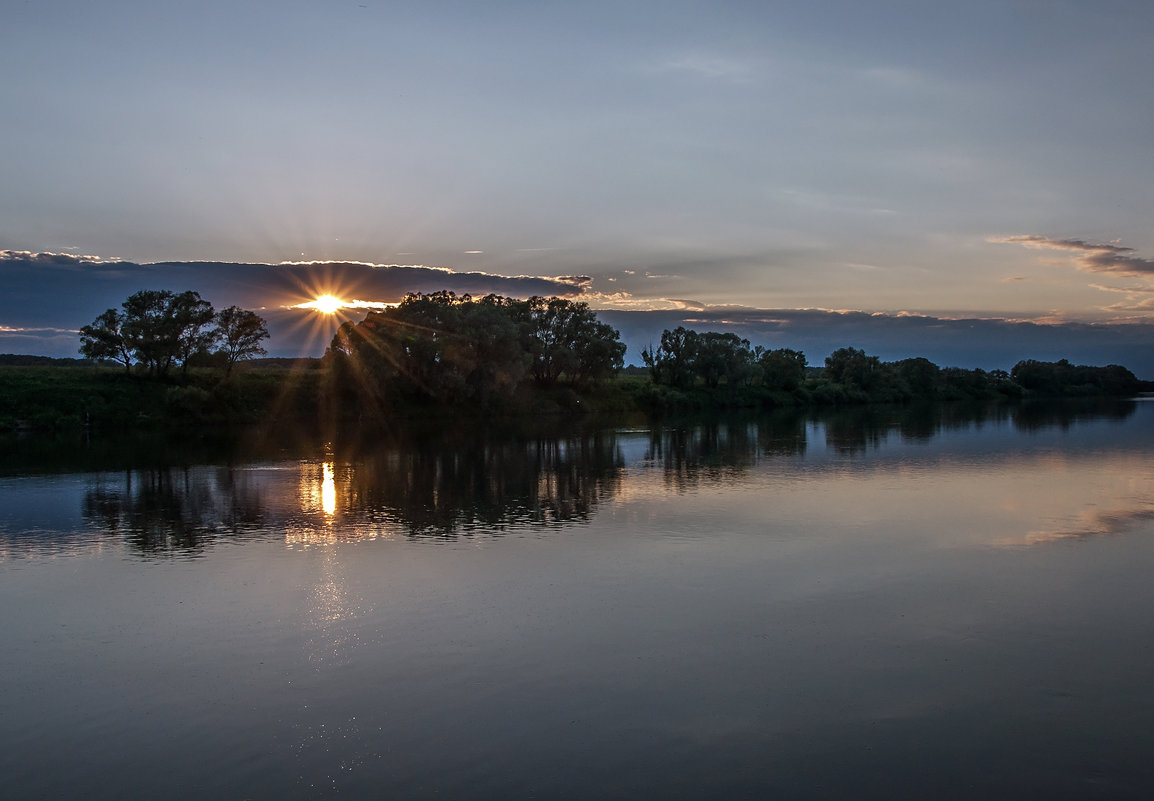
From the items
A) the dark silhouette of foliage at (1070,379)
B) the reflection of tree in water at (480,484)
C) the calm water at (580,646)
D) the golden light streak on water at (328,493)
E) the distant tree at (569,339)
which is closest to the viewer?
the calm water at (580,646)

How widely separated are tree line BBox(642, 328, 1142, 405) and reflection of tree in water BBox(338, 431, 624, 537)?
52608 millimetres

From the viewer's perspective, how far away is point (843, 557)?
63.8 ft

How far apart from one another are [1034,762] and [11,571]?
2049cm

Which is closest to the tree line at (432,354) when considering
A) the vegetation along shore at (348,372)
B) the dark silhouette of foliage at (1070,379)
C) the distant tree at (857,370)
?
the vegetation along shore at (348,372)

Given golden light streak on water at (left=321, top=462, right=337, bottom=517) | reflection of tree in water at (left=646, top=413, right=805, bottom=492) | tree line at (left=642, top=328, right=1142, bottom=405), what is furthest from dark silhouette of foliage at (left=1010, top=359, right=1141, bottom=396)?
golden light streak on water at (left=321, top=462, right=337, bottom=517)

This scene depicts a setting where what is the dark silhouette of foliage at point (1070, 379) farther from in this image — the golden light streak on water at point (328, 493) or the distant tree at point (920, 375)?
the golden light streak on water at point (328, 493)

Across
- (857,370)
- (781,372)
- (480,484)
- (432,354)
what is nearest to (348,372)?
(432,354)

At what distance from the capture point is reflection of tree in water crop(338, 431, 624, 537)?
2536cm

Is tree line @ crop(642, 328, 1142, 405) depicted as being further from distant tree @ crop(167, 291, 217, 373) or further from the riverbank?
distant tree @ crop(167, 291, 217, 373)

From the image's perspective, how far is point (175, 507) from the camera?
27.8 meters

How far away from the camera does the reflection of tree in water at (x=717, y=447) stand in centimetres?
3619

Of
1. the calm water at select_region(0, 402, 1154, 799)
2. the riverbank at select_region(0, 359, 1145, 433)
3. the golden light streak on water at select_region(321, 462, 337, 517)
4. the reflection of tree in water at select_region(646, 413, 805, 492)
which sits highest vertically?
the riverbank at select_region(0, 359, 1145, 433)

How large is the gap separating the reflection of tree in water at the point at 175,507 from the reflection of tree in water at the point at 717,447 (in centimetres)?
1587

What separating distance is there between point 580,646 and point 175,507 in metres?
20.0
